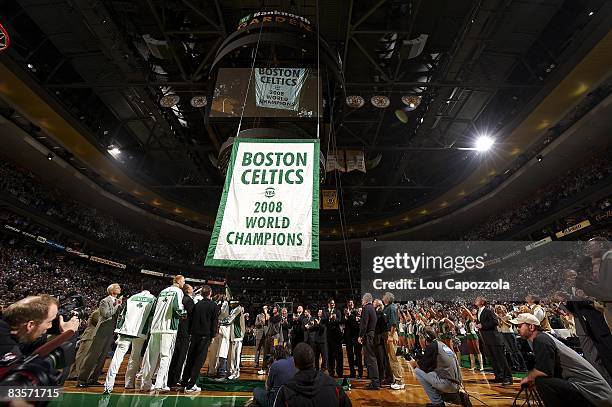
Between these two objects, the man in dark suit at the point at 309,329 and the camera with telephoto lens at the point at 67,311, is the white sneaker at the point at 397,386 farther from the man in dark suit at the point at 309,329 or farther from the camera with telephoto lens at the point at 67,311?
the camera with telephoto lens at the point at 67,311

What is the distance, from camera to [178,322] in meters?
5.77

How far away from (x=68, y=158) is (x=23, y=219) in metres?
4.23

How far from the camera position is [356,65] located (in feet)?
42.5

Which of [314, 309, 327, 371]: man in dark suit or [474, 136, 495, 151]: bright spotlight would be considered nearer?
[314, 309, 327, 371]: man in dark suit

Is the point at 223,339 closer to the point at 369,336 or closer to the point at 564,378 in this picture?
the point at 369,336

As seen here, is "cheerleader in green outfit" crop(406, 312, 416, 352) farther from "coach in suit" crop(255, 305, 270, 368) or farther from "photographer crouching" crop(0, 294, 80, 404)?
"photographer crouching" crop(0, 294, 80, 404)

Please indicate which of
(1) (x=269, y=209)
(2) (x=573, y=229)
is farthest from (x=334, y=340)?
(2) (x=573, y=229)

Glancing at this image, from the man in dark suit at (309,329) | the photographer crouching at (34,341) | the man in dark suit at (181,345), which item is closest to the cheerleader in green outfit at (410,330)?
the man in dark suit at (309,329)

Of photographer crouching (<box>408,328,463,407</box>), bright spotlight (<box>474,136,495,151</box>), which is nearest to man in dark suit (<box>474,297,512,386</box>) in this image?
photographer crouching (<box>408,328,463,407</box>)

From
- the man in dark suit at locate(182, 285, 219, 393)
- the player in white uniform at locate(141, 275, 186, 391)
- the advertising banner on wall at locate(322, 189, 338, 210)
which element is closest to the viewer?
the player in white uniform at locate(141, 275, 186, 391)

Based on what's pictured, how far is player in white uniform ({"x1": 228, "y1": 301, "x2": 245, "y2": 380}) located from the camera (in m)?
7.64

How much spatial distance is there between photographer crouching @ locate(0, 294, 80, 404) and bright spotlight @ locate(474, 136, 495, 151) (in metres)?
15.6

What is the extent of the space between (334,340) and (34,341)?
22.0ft

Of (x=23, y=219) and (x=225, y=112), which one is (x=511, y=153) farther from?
(x=23, y=219)
